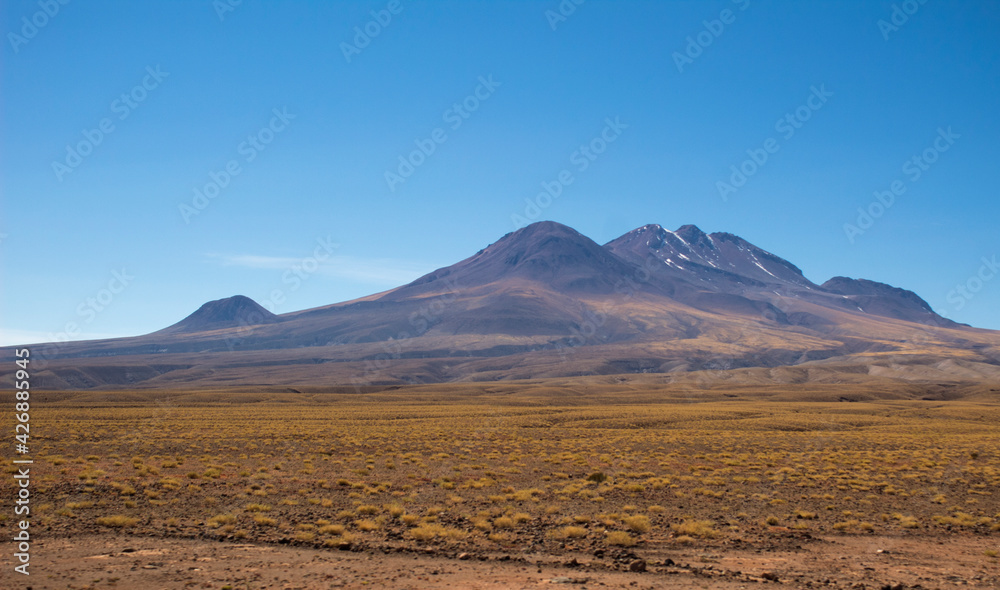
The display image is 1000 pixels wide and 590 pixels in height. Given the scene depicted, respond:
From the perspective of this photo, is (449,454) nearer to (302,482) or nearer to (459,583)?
(302,482)

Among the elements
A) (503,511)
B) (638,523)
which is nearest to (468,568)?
(503,511)

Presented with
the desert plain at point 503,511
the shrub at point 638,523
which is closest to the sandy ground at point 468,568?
the desert plain at point 503,511

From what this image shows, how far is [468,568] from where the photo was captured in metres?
11.4

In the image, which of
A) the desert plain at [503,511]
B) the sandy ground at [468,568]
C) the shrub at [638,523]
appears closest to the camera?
the sandy ground at [468,568]

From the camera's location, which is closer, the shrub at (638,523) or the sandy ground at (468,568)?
the sandy ground at (468,568)

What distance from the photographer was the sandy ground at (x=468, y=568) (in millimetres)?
10438

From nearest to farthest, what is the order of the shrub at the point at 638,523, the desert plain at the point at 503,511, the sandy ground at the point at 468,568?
1. the sandy ground at the point at 468,568
2. the desert plain at the point at 503,511
3. the shrub at the point at 638,523

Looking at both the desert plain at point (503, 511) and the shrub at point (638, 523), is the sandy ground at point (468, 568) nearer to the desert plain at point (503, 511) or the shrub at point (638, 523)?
the desert plain at point (503, 511)

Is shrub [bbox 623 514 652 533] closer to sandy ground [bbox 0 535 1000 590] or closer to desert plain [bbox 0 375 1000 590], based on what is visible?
desert plain [bbox 0 375 1000 590]

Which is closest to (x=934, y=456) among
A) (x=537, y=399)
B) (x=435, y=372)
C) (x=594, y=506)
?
(x=594, y=506)

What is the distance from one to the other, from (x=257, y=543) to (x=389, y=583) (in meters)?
4.33

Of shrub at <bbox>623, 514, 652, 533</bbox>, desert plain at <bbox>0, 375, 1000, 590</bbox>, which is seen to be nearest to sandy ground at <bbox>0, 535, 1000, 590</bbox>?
desert plain at <bbox>0, 375, 1000, 590</bbox>

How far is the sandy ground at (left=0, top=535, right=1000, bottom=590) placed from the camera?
1044cm

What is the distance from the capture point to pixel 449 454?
28062 millimetres
